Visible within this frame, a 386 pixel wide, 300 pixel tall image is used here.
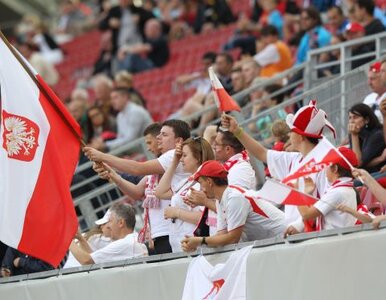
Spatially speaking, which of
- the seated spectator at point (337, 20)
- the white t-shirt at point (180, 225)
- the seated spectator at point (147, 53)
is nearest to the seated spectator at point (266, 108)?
the seated spectator at point (337, 20)

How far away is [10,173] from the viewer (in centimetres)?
1089

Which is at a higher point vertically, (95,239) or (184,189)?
(184,189)

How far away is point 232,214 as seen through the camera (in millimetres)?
9586

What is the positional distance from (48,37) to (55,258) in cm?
1705

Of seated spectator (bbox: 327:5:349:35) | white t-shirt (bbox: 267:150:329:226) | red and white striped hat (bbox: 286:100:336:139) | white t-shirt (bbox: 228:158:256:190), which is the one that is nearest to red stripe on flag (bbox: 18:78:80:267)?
white t-shirt (bbox: 228:158:256:190)

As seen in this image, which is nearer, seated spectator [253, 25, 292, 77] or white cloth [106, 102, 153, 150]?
white cloth [106, 102, 153, 150]

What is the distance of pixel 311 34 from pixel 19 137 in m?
6.66

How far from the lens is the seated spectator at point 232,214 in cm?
962

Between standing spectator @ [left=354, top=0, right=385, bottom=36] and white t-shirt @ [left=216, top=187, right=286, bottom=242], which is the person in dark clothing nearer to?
standing spectator @ [left=354, top=0, right=385, bottom=36]

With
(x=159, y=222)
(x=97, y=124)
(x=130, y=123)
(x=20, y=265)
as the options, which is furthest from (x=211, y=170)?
(x=97, y=124)

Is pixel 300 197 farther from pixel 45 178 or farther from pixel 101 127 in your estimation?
pixel 101 127

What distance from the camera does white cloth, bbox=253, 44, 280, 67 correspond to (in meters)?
16.9

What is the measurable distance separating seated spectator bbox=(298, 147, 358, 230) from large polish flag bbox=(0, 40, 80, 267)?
2283 millimetres

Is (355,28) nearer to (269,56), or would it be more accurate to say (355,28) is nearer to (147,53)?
(269,56)
